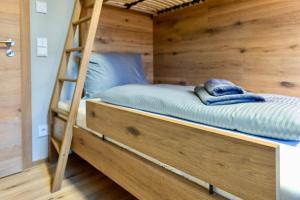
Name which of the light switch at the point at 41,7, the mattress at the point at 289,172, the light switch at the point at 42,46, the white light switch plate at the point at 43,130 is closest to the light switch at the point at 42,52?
the light switch at the point at 42,46

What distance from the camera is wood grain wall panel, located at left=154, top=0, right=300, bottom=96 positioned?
1.62 meters

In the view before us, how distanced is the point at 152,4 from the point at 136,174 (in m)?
1.92

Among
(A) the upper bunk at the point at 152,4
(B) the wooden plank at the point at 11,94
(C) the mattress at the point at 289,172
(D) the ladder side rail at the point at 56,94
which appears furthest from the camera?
(A) the upper bunk at the point at 152,4

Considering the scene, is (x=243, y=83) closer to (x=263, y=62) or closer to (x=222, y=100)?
(x=263, y=62)

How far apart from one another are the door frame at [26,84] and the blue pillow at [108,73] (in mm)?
447

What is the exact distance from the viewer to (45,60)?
1.81 m

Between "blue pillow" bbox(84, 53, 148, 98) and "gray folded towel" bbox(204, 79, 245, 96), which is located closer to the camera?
"gray folded towel" bbox(204, 79, 245, 96)

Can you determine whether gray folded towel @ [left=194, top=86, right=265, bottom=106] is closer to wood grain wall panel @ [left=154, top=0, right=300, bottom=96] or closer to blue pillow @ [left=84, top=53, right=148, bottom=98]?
wood grain wall panel @ [left=154, top=0, right=300, bottom=96]

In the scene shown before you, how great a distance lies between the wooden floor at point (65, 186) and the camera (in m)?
1.39

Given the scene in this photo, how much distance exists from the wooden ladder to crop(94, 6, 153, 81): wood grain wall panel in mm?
298

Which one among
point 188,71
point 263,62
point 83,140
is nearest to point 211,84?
point 83,140

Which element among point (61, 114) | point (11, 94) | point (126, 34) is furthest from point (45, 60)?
point (126, 34)

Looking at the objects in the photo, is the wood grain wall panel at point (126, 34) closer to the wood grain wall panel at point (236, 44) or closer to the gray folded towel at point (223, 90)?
the wood grain wall panel at point (236, 44)

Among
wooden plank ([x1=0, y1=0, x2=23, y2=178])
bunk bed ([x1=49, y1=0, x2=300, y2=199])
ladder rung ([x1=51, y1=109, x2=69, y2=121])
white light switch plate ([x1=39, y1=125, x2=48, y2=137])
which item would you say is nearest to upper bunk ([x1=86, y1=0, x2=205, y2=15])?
bunk bed ([x1=49, y1=0, x2=300, y2=199])
